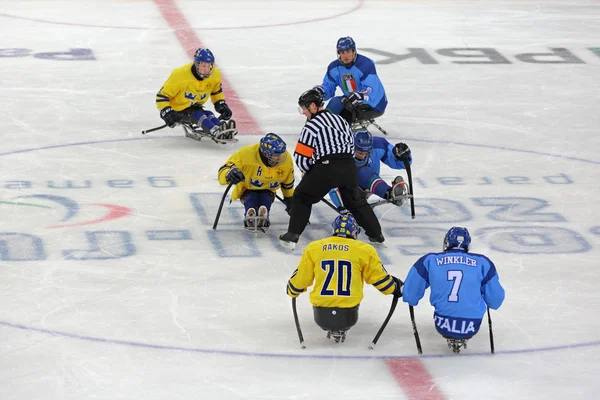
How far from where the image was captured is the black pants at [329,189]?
8.21 metres

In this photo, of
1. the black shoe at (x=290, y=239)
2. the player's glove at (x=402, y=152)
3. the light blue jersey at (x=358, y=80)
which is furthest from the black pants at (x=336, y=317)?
the light blue jersey at (x=358, y=80)

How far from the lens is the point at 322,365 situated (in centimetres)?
639

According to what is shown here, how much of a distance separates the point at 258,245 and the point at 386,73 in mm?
5747

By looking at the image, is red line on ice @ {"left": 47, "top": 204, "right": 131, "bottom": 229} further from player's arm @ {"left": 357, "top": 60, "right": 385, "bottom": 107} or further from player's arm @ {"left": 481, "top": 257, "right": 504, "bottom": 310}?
player's arm @ {"left": 481, "top": 257, "right": 504, "bottom": 310}

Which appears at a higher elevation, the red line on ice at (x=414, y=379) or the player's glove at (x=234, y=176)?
the player's glove at (x=234, y=176)

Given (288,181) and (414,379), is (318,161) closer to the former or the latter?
(288,181)

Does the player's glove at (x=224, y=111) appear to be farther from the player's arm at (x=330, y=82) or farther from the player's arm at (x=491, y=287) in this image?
the player's arm at (x=491, y=287)

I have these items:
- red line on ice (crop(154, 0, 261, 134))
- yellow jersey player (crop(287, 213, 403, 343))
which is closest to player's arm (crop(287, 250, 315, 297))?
yellow jersey player (crop(287, 213, 403, 343))

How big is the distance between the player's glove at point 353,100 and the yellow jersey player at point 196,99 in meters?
1.00

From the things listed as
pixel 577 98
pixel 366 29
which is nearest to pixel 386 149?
pixel 577 98

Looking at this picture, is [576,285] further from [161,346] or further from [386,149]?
[161,346]

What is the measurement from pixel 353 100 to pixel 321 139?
2247mm

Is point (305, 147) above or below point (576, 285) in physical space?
above

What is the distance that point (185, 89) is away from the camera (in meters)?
10.9
